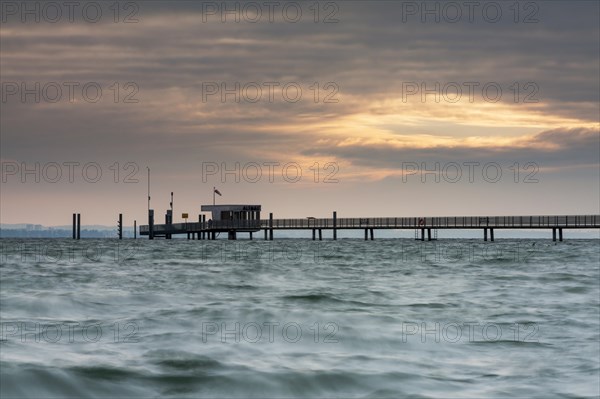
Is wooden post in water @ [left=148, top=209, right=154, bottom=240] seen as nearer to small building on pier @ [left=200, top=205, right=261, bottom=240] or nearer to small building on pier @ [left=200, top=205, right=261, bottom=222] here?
small building on pier @ [left=200, top=205, right=261, bottom=240]

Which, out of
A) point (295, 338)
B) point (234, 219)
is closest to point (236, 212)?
point (234, 219)

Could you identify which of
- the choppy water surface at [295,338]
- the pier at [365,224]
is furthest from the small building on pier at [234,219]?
the choppy water surface at [295,338]

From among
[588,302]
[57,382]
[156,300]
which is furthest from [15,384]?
[588,302]

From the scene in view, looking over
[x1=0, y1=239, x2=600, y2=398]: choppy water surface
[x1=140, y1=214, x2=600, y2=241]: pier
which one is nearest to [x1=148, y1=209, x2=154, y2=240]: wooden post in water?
[x1=140, y1=214, x2=600, y2=241]: pier

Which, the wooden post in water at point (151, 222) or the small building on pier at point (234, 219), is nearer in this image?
the small building on pier at point (234, 219)

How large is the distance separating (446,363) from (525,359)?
1358 mm

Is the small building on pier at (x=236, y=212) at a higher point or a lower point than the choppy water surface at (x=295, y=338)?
higher

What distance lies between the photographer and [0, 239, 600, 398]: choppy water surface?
11.8 m

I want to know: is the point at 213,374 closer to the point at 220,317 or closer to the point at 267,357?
the point at 267,357

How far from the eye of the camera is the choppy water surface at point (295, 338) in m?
11.8

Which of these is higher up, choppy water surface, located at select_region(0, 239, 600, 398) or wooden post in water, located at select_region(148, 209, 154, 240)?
wooden post in water, located at select_region(148, 209, 154, 240)

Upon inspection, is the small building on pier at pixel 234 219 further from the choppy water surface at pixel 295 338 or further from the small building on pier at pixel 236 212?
the choppy water surface at pixel 295 338

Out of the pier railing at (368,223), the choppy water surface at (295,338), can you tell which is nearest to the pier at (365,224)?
the pier railing at (368,223)

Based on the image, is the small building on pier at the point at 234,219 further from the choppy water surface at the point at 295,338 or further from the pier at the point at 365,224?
the choppy water surface at the point at 295,338
